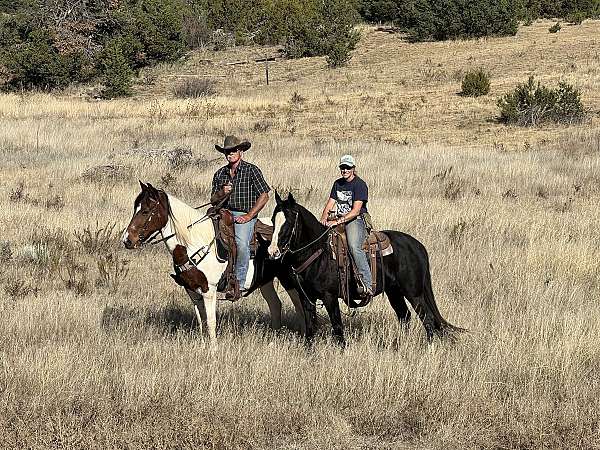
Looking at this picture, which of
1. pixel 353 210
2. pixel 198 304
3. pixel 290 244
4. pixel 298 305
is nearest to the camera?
pixel 290 244

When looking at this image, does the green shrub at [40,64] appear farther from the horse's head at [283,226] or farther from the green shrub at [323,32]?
the horse's head at [283,226]

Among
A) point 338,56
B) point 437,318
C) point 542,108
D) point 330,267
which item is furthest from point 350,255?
point 338,56

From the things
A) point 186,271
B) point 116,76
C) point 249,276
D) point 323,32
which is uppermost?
point 323,32

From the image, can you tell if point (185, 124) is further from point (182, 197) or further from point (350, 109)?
point (182, 197)

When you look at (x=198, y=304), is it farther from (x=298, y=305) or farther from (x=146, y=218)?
(x=146, y=218)

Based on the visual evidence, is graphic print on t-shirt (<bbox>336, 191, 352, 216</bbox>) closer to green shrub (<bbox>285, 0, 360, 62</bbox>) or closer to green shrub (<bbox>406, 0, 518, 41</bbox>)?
green shrub (<bbox>285, 0, 360, 62</bbox>)

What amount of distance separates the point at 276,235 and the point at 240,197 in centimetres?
111

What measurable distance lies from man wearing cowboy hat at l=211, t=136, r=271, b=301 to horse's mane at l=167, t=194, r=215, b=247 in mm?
308

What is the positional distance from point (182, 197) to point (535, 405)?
37.8 ft

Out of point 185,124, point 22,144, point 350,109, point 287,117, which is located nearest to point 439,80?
point 350,109

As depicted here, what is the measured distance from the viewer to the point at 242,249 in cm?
709

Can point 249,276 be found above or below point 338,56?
below

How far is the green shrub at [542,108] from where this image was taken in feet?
90.1

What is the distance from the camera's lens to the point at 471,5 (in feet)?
164
